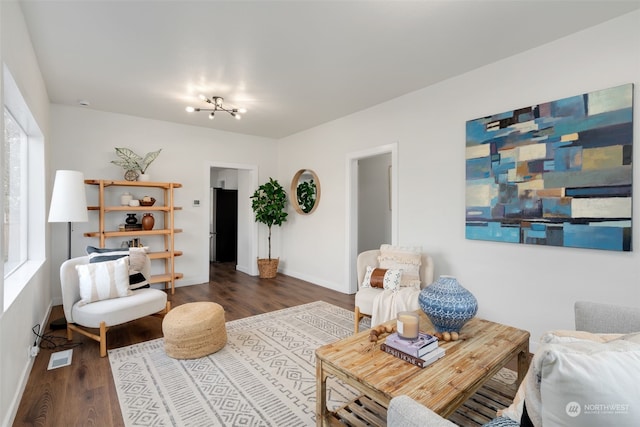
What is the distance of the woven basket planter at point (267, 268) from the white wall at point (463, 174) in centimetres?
129

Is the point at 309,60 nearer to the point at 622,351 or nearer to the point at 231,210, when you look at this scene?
the point at 622,351

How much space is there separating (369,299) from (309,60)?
234 centimetres

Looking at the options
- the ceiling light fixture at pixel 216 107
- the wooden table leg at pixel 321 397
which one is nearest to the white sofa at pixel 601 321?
the wooden table leg at pixel 321 397

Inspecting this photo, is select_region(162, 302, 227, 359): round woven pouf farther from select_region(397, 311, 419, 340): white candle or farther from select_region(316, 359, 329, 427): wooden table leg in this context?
select_region(397, 311, 419, 340): white candle

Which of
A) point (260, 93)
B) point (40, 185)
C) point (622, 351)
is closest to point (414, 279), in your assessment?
point (622, 351)

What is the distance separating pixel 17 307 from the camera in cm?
199

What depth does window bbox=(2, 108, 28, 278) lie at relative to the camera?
2.46 meters

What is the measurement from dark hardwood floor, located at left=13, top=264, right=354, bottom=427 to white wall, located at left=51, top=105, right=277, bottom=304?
798 mm

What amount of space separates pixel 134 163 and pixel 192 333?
303 cm

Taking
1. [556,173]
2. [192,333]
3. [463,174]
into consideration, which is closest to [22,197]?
[192,333]

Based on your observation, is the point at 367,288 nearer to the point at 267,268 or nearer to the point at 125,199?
the point at 267,268

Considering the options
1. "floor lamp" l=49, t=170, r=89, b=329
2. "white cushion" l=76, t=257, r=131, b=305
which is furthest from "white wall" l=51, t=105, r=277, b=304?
"white cushion" l=76, t=257, r=131, b=305

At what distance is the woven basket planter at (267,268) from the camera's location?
5.50 metres

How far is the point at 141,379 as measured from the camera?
2.26m
